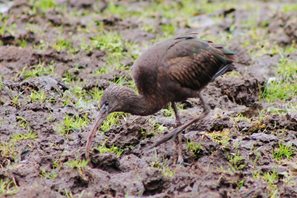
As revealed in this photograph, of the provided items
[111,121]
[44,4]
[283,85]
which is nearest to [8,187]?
[111,121]

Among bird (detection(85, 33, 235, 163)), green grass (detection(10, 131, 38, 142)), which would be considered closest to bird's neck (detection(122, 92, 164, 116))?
bird (detection(85, 33, 235, 163))

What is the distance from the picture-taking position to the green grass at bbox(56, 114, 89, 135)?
909 centimetres

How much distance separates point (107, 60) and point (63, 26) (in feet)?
5.64

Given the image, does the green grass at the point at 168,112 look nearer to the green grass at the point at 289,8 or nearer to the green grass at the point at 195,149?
the green grass at the point at 195,149

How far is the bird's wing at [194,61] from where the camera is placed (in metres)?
8.18

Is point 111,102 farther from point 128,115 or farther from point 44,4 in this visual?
point 44,4

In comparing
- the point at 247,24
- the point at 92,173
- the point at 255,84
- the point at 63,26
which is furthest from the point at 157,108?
the point at 247,24

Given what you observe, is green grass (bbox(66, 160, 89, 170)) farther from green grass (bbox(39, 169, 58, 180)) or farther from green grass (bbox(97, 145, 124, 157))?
green grass (bbox(97, 145, 124, 157))

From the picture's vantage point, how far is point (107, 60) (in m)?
11.6

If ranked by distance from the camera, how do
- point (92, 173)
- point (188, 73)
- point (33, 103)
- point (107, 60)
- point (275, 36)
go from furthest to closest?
point (275, 36), point (107, 60), point (33, 103), point (188, 73), point (92, 173)

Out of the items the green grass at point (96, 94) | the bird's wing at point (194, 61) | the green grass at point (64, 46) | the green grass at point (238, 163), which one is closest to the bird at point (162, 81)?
the bird's wing at point (194, 61)

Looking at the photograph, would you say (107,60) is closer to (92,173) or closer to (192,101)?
(192,101)

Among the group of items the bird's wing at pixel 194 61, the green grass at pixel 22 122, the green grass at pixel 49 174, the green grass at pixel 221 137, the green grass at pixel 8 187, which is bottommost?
the green grass at pixel 221 137

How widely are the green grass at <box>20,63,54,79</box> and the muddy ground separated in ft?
0.06
